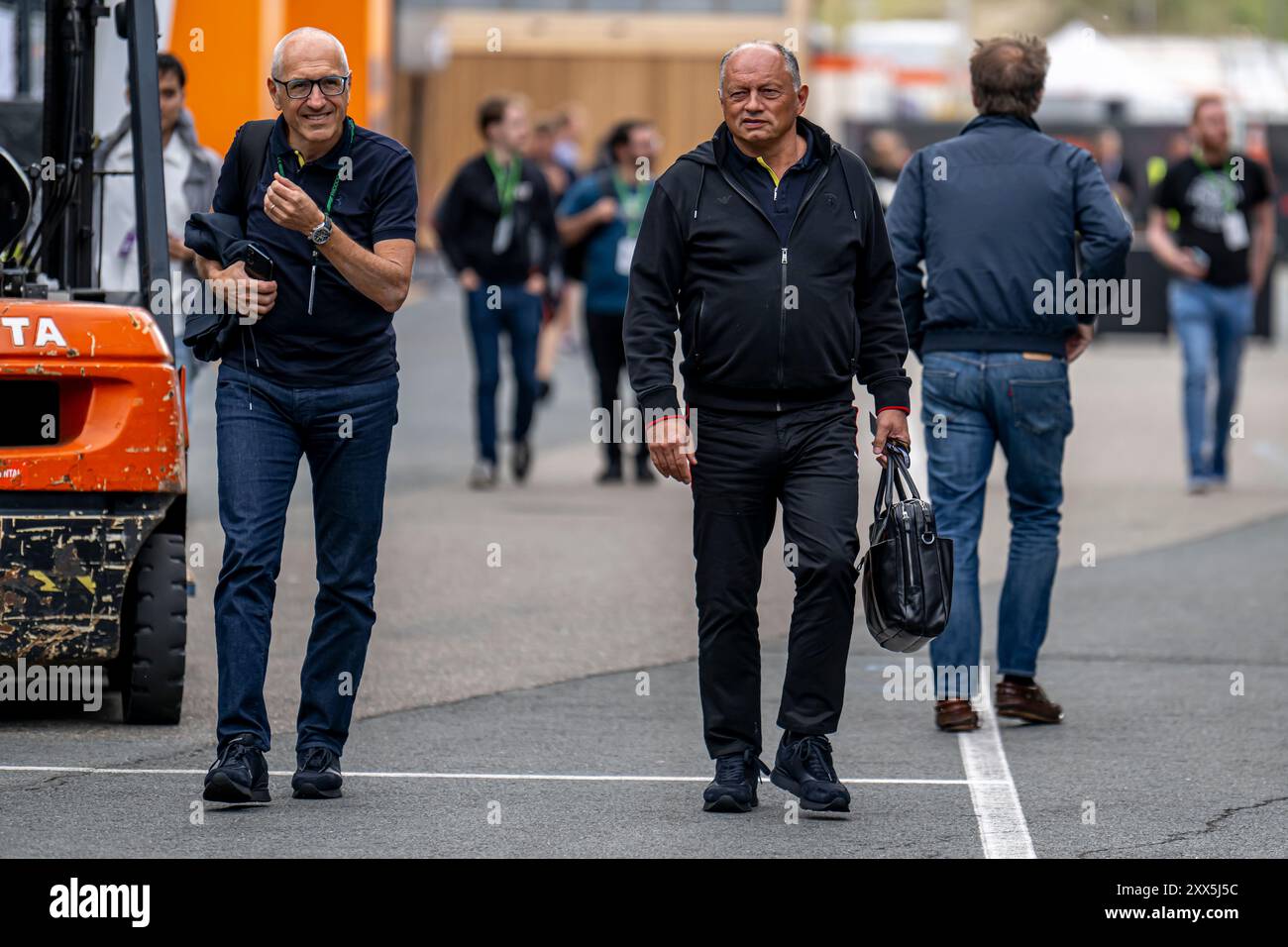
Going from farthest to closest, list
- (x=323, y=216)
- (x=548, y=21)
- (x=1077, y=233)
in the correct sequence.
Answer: (x=548, y=21) → (x=1077, y=233) → (x=323, y=216)

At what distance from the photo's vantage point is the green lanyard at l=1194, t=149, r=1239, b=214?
13195 mm

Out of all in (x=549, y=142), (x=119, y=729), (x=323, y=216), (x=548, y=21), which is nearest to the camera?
(x=323, y=216)

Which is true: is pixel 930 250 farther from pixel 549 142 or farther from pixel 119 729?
pixel 549 142

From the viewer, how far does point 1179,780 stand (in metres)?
6.57

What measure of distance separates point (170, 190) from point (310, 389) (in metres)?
3.43

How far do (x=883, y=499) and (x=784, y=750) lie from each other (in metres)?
0.69

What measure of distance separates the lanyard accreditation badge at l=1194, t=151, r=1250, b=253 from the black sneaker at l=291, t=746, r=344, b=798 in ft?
26.7

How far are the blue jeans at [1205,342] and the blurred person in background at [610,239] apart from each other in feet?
9.77

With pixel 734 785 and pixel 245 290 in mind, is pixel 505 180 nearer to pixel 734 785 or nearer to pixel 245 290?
pixel 245 290

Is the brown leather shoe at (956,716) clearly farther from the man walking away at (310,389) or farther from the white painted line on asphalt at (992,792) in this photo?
the man walking away at (310,389)

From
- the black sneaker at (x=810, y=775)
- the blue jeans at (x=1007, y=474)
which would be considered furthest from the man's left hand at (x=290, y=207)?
the blue jeans at (x=1007, y=474)

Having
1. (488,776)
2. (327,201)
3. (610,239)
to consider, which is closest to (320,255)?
(327,201)

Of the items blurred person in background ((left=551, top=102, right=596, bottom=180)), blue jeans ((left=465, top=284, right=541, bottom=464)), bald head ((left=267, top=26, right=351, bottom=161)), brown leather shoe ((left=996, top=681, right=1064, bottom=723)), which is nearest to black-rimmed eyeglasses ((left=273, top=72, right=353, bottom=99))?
bald head ((left=267, top=26, right=351, bottom=161))

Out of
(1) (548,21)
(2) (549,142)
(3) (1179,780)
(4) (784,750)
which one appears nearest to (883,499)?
(4) (784,750)
